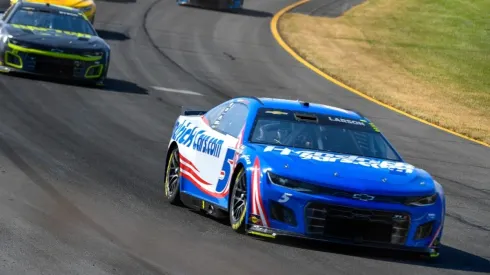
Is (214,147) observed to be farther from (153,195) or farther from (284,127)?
(153,195)

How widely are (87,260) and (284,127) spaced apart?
10.5ft

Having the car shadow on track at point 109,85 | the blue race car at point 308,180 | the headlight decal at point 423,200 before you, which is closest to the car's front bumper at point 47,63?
the car shadow on track at point 109,85

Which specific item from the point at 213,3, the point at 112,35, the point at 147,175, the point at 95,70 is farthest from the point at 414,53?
the point at 147,175

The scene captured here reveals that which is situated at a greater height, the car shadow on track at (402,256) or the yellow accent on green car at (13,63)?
the car shadow on track at (402,256)

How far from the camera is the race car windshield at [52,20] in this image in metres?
23.6

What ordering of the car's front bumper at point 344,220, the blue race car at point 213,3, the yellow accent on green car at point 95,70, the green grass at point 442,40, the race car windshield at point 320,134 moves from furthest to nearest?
the blue race car at point 213,3, the green grass at point 442,40, the yellow accent on green car at point 95,70, the race car windshield at point 320,134, the car's front bumper at point 344,220

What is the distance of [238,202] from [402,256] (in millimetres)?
1463

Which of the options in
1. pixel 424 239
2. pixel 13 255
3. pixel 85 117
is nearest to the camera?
pixel 13 255

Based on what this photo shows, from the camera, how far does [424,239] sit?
10.4m

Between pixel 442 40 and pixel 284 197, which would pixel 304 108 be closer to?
pixel 284 197

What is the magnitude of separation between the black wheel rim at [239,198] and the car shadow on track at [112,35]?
71.7 ft

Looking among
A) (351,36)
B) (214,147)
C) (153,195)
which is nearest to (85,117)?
(153,195)

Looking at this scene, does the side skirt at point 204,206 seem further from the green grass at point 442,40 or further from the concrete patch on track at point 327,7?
the concrete patch on track at point 327,7

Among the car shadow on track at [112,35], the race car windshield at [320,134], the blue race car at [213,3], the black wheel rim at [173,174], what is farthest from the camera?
the blue race car at [213,3]
